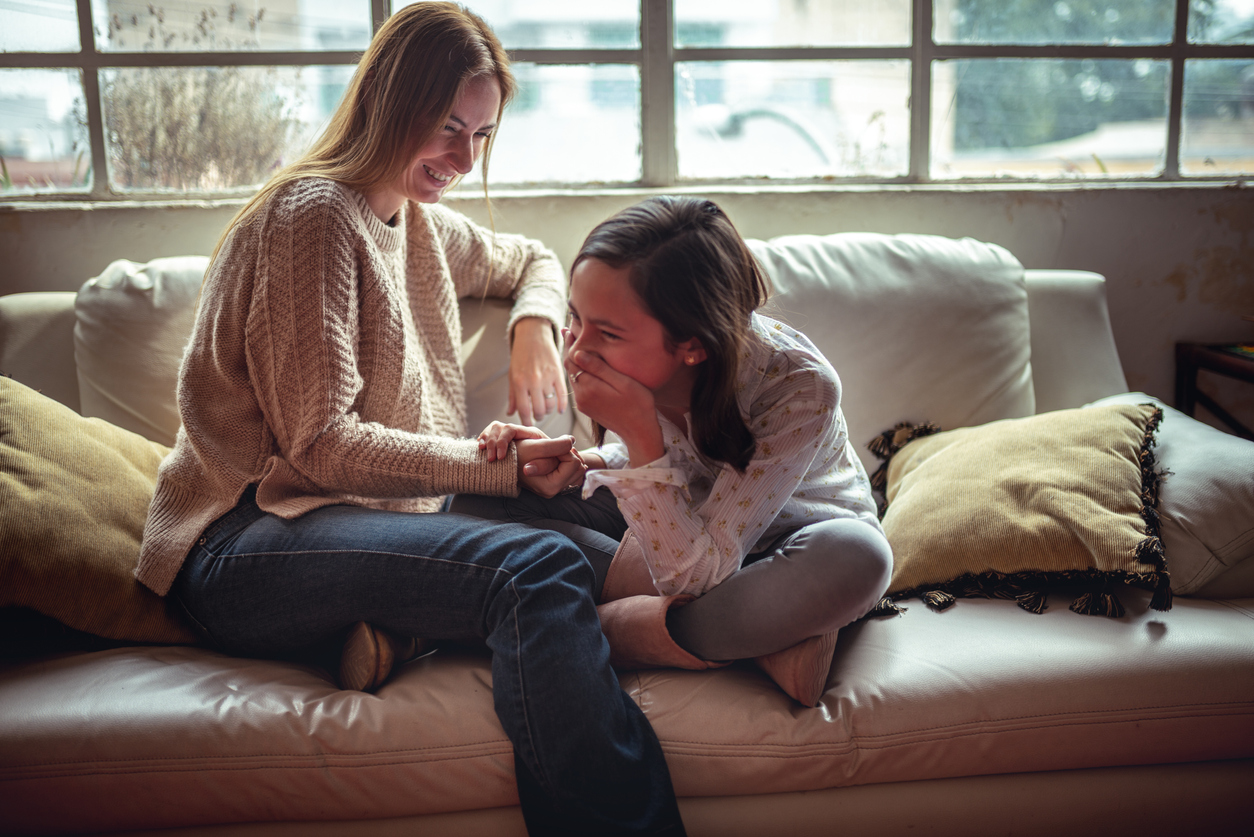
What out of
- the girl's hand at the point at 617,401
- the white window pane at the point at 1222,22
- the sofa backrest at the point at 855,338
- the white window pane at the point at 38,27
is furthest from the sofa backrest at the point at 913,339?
the white window pane at the point at 38,27

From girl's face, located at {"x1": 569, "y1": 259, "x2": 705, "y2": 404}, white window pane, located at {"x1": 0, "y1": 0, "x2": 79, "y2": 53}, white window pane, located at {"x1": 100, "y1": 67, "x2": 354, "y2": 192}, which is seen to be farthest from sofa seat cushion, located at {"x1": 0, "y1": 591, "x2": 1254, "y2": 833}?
white window pane, located at {"x1": 0, "y1": 0, "x2": 79, "y2": 53}

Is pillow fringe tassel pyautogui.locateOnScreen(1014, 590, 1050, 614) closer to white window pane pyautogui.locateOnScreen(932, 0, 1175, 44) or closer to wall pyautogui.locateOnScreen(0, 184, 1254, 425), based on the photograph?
Result: wall pyautogui.locateOnScreen(0, 184, 1254, 425)

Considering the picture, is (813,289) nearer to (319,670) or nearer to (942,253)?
(942,253)

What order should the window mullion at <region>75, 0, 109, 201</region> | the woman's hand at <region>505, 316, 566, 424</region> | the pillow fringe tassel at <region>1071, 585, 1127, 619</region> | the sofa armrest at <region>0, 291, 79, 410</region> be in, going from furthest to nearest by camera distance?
the window mullion at <region>75, 0, 109, 201</region>
the sofa armrest at <region>0, 291, 79, 410</region>
the woman's hand at <region>505, 316, 566, 424</region>
the pillow fringe tassel at <region>1071, 585, 1127, 619</region>

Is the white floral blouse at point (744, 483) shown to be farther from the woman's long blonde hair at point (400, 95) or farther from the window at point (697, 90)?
the window at point (697, 90)

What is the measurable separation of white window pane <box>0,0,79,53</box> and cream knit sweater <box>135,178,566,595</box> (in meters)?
1.17

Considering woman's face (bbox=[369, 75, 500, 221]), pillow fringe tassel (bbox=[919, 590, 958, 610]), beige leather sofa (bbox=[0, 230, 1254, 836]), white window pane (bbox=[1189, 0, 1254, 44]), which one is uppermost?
white window pane (bbox=[1189, 0, 1254, 44])

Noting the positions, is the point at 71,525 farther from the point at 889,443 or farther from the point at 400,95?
the point at 889,443

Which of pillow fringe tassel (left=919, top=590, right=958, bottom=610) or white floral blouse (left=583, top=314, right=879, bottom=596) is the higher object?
white floral blouse (left=583, top=314, right=879, bottom=596)

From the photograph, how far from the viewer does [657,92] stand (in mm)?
1899

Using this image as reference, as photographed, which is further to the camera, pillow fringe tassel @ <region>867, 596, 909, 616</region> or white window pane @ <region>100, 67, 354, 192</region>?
white window pane @ <region>100, 67, 354, 192</region>

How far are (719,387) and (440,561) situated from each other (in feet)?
1.36

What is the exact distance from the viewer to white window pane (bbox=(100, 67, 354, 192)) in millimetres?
1859

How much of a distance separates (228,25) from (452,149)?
1034mm
